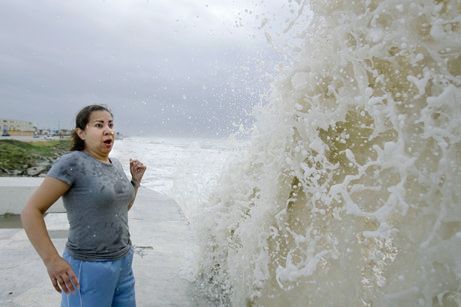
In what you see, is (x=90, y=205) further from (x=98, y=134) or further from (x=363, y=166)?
(x=363, y=166)

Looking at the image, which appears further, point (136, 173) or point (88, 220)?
point (136, 173)

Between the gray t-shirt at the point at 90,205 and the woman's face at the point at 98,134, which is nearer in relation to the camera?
the gray t-shirt at the point at 90,205

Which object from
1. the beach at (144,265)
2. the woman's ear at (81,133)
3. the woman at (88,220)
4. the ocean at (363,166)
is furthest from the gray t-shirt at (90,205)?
the beach at (144,265)

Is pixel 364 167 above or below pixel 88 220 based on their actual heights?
above

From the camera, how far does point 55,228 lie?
17.9 feet

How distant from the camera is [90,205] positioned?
2.00 m

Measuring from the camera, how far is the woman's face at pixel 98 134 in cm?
214

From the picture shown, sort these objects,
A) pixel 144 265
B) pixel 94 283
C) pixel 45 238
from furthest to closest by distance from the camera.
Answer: pixel 144 265, pixel 94 283, pixel 45 238

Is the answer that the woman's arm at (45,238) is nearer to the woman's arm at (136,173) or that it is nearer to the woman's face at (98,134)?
the woman's face at (98,134)

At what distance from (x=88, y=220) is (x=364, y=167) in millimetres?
1500

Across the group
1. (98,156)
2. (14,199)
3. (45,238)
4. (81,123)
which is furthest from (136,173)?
(14,199)

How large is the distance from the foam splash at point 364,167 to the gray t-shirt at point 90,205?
0.93 metres

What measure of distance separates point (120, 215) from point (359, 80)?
1524 mm

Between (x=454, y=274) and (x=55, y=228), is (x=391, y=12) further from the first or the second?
(x=55, y=228)
